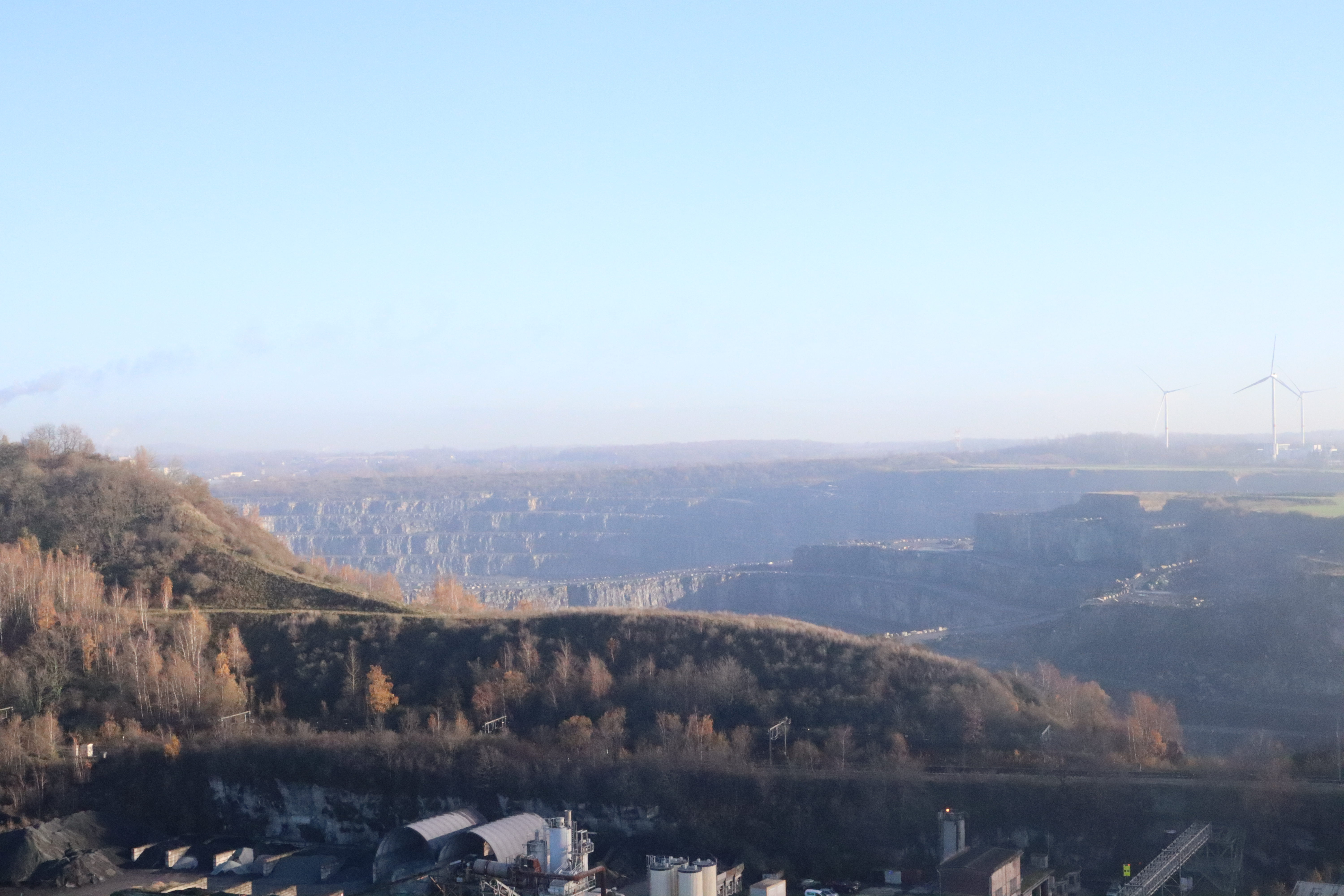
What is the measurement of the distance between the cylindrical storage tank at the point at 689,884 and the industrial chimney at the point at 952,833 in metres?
5.93

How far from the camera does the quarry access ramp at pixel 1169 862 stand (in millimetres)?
23516

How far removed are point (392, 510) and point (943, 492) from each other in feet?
190

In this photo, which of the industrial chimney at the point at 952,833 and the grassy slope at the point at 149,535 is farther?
the grassy slope at the point at 149,535

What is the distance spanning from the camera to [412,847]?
27.4 metres

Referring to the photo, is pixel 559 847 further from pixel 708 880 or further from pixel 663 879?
pixel 708 880

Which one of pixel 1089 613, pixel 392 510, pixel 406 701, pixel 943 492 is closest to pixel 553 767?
pixel 406 701

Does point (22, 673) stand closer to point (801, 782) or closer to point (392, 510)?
point (801, 782)

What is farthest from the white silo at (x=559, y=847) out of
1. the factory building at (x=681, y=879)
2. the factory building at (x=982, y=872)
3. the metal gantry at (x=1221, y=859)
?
the metal gantry at (x=1221, y=859)

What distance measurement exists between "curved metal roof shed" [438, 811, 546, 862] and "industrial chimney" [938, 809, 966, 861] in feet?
27.6

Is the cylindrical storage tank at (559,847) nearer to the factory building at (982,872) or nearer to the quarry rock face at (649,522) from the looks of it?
the factory building at (982,872)

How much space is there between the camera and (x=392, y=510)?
137375mm

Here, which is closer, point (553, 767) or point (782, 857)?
point (782, 857)

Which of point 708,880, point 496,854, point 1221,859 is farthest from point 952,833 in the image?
point 496,854

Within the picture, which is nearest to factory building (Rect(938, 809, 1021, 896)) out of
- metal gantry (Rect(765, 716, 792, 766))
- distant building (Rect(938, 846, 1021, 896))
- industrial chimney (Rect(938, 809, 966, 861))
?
distant building (Rect(938, 846, 1021, 896))
